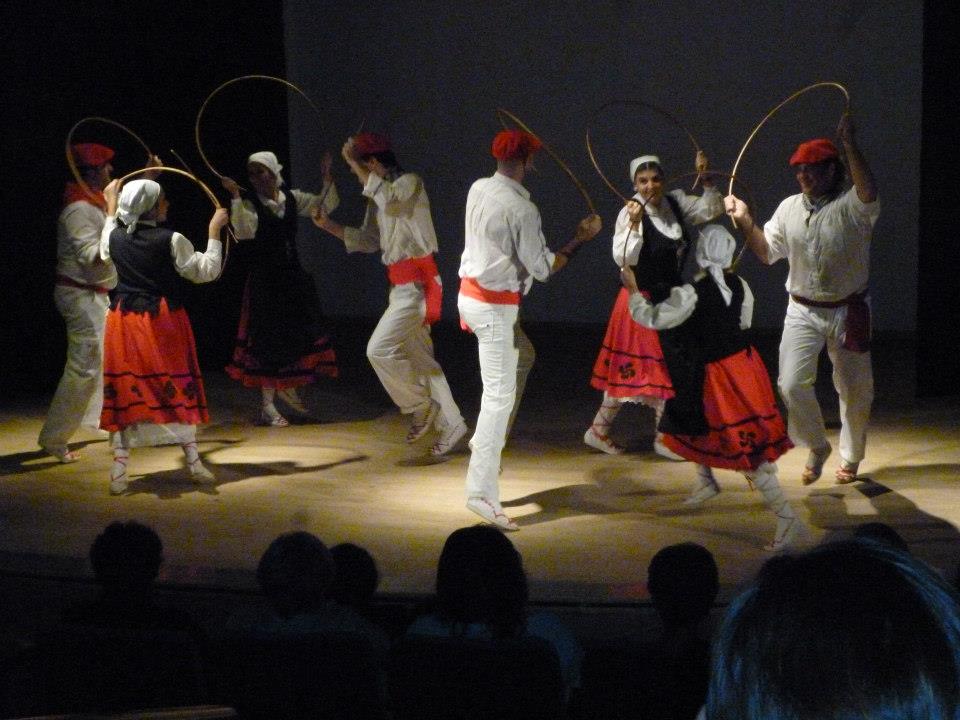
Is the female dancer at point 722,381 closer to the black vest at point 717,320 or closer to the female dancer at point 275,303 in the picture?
the black vest at point 717,320

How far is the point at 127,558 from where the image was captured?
283cm

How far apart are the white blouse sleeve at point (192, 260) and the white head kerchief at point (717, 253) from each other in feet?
6.55

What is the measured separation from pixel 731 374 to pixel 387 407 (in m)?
3.27

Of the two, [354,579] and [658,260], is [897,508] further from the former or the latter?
[354,579]

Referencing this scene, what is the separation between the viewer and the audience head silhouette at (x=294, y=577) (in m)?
2.66

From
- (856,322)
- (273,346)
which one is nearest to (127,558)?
(856,322)

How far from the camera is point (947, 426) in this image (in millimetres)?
6402

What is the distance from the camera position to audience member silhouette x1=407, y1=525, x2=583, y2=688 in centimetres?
253

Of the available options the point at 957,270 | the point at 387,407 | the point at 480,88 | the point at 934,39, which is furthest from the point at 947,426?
the point at 480,88

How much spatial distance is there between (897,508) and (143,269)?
3.08m

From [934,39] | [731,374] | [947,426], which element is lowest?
[947,426]

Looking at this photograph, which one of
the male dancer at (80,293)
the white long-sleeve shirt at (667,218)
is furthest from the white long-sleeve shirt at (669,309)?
the male dancer at (80,293)

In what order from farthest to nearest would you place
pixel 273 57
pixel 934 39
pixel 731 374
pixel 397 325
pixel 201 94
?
pixel 273 57
pixel 201 94
pixel 934 39
pixel 397 325
pixel 731 374

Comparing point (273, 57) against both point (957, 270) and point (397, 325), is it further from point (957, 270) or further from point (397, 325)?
point (957, 270)
